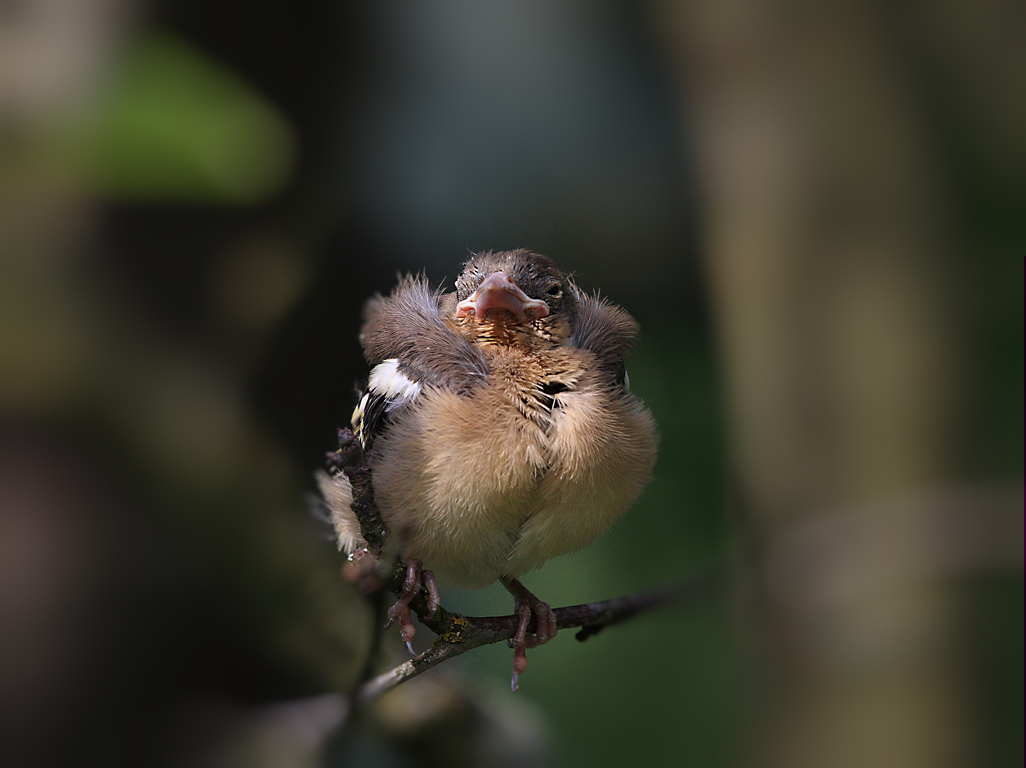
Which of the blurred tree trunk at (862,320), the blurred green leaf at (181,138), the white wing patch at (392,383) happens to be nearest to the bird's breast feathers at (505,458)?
the white wing patch at (392,383)

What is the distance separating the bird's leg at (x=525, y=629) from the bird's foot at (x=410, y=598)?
0.08 meters

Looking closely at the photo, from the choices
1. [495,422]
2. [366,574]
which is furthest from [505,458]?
[366,574]

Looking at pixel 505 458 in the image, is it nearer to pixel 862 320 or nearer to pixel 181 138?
pixel 181 138

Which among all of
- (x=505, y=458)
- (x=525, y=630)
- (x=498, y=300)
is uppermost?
(x=498, y=300)

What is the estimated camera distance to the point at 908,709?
3.03ft

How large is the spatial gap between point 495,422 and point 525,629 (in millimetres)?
170

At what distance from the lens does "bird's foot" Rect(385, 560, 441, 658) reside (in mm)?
377

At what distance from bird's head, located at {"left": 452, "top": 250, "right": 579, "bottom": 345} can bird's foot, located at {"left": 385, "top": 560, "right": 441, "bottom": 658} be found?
0.16 m

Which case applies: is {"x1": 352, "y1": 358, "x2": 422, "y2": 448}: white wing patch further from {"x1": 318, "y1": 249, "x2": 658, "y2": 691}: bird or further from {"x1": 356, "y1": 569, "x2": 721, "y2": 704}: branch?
{"x1": 356, "y1": 569, "x2": 721, "y2": 704}: branch

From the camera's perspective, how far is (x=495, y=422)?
0.44 metres

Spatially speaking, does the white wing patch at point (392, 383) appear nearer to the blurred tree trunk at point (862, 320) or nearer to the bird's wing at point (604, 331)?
the bird's wing at point (604, 331)

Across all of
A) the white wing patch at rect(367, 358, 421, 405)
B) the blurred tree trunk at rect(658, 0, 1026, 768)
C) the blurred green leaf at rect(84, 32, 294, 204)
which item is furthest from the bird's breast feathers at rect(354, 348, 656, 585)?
the blurred tree trunk at rect(658, 0, 1026, 768)

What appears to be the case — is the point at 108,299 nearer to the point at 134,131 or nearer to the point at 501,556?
the point at 134,131

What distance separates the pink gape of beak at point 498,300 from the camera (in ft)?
1.29
